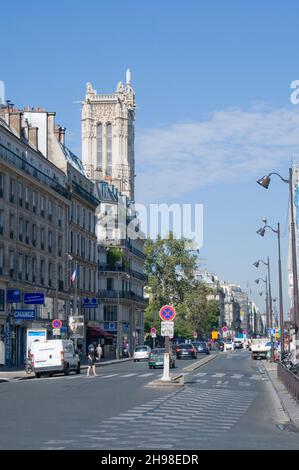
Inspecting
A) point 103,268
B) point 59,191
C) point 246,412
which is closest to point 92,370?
point 246,412

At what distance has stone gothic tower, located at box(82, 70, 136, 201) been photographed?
161375 millimetres

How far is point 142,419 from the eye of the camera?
19125 millimetres

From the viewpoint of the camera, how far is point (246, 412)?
22.0m

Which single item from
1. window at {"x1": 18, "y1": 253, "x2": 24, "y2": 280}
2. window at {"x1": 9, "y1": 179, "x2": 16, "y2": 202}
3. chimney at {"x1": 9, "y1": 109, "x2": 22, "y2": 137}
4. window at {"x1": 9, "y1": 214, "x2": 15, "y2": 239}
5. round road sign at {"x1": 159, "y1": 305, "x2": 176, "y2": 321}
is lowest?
round road sign at {"x1": 159, "y1": 305, "x2": 176, "y2": 321}

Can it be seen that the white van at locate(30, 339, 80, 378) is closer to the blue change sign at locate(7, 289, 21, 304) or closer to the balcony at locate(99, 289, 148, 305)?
the blue change sign at locate(7, 289, 21, 304)

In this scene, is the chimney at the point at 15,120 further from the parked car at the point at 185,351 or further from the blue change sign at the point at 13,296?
the parked car at the point at 185,351

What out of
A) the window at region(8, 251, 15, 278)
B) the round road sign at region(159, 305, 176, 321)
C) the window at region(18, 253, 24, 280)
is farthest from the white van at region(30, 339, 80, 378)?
the window at region(18, 253, 24, 280)

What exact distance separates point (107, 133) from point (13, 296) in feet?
363

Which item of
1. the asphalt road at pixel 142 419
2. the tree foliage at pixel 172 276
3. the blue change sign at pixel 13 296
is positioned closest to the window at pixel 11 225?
the blue change sign at pixel 13 296

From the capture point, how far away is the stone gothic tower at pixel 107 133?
161 meters

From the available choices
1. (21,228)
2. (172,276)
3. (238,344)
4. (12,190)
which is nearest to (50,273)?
A: (21,228)

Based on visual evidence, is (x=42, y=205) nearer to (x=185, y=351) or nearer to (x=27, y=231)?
(x=27, y=231)

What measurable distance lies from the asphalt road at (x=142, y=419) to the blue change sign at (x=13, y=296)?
2457cm

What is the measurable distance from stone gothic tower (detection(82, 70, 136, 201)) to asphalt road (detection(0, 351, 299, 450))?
131 meters
